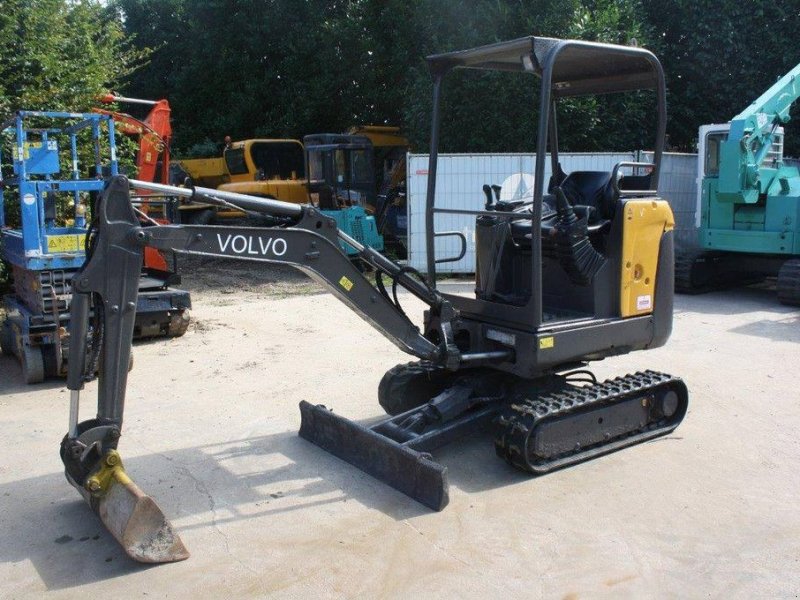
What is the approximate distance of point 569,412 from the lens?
17.0 feet

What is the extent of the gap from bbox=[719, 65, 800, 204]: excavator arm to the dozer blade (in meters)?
7.81

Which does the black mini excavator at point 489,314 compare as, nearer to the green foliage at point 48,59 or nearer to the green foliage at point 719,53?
the green foliage at point 48,59

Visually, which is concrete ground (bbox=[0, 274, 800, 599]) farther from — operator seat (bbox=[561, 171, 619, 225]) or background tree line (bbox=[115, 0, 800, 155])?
background tree line (bbox=[115, 0, 800, 155])

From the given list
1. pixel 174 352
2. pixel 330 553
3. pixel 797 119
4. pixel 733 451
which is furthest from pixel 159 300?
pixel 797 119

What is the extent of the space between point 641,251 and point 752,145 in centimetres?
655

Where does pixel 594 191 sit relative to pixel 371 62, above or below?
below

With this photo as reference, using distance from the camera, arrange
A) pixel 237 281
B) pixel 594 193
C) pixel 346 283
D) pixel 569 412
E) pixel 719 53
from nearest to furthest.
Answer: pixel 346 283
pixel 569 412
pixel 594 193
pixel 237 281
pixel 719 53

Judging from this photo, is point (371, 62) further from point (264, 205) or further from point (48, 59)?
point (264, 205)

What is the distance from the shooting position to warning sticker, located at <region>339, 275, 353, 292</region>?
4.80m

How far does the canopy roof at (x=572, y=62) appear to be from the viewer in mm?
4852

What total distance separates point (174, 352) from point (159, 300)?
1.83 feet

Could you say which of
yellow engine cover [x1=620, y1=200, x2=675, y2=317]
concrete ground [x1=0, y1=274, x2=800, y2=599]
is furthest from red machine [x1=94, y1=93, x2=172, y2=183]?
yellow engine cover [x1=620, y1=200, x2=675, y2=317]

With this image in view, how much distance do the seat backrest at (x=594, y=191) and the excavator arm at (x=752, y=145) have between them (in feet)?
19.9

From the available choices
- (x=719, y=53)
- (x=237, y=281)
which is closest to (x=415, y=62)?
(x=719, y=53)
